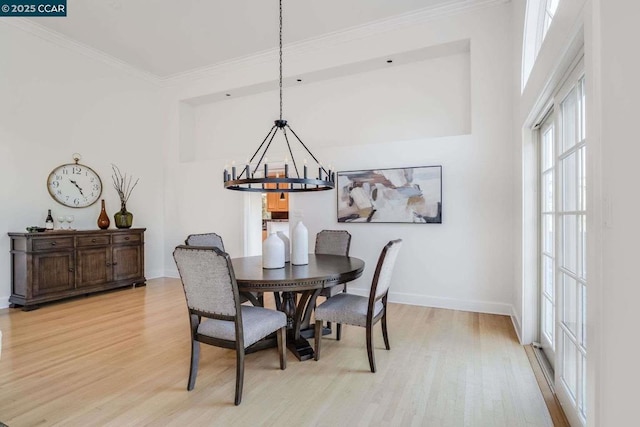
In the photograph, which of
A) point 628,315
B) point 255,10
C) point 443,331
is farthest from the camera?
point 255,10

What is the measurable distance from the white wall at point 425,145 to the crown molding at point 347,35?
0.05 m

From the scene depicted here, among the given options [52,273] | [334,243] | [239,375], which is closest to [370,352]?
[239,375]

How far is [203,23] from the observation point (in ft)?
14.9

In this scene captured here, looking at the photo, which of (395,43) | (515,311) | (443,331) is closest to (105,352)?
(443,331)

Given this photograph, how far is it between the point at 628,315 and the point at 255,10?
15.3ft

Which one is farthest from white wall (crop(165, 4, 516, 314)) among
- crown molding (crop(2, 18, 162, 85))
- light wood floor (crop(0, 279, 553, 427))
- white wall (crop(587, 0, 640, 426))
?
white wall (crop(587, 0, 640, 426))

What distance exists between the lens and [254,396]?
2.20 metres

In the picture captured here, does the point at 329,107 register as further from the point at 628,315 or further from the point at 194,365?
the point at 628,315

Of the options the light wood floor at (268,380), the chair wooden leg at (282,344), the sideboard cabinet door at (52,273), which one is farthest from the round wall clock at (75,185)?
the chair wooden leg at (282,344)

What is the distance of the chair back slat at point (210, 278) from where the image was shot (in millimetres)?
2119

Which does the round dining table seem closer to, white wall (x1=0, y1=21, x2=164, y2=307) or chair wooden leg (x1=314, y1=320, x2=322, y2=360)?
chair wooden leg (x1=314, y1=320, x2=322, y2=360)

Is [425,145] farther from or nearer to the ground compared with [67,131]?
nearer to the ground

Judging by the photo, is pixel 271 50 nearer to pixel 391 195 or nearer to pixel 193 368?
pixel 391 195

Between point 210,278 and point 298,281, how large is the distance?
1.97ft
